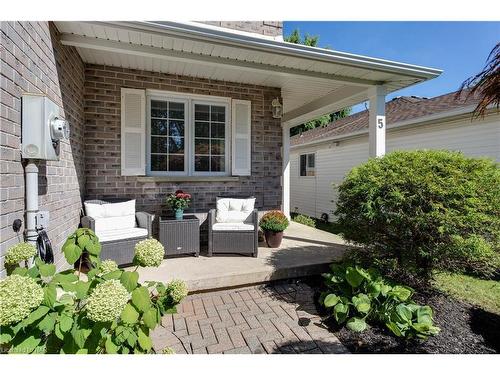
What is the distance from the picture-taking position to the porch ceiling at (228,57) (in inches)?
121

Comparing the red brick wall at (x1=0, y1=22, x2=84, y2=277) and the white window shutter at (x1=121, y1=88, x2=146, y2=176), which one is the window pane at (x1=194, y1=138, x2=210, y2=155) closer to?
the white window shutter at (x1=121, y1=88, x2=146, y2=176)

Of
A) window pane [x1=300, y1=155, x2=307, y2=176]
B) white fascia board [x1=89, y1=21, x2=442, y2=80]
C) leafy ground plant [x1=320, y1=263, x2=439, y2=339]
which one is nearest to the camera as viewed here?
leafy ground plant [x1=320, y1=263, x2=439, y2=339]

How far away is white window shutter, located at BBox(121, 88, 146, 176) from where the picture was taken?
Result: 4.66 m

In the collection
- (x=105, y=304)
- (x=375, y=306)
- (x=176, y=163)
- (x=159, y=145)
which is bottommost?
(x=375, y=306)

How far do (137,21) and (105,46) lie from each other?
745mm

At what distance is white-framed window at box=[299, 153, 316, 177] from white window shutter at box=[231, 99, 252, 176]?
6.53 m

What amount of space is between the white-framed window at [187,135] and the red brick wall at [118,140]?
200 mm

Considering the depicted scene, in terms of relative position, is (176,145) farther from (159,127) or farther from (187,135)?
(159,127)

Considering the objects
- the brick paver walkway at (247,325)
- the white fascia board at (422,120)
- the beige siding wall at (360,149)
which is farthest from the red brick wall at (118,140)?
the white fascia board at (422,120)

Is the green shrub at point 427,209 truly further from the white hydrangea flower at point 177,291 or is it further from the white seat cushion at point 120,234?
the white seat cushion at point 120,234

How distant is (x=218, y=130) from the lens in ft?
17.5

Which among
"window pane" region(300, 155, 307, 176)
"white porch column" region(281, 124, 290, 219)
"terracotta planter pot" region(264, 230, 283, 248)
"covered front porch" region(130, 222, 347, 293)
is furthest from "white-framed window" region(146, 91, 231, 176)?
"window pane" region(300, 155, 307, 176)

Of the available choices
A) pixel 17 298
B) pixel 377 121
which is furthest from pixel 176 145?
pixel 17 298

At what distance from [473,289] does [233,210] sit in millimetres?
3561
